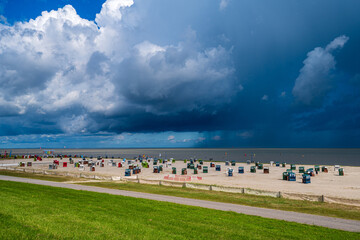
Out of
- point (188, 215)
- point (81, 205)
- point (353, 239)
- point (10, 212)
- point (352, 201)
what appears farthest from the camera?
point (352, 201)

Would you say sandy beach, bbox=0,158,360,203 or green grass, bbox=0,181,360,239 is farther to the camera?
sandy beach, bbox=0,158,360,203

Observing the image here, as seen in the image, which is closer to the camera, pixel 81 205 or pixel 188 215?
pixel 188 215

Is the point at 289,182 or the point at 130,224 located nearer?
the point at 130,224

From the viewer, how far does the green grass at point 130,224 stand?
9031 millimetres

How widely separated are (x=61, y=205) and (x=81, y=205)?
98 cm

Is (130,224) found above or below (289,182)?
above

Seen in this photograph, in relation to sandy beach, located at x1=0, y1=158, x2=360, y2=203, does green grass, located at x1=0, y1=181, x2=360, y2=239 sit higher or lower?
higher

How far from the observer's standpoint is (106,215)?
38.9 ft

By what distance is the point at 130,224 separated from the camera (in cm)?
1045

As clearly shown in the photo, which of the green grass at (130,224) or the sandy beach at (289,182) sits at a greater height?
the green grass at (130,224)

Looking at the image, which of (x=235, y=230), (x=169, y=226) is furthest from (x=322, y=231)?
(x=169, y=226)

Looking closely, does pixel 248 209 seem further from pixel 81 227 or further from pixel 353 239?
pixel 81 227

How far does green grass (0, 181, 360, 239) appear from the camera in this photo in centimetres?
903

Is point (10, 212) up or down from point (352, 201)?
up
